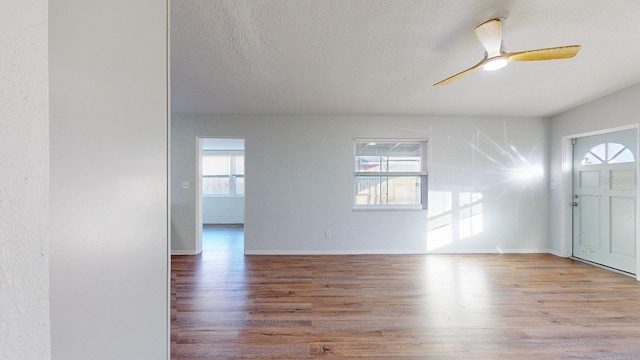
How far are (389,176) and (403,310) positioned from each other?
94.1 inches

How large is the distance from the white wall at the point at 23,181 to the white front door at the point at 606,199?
5.15 m

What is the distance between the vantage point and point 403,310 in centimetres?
251

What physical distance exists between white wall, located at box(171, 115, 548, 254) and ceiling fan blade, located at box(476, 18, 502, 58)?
7.65 ft

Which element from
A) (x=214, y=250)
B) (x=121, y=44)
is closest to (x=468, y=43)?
(x=121, y=44)

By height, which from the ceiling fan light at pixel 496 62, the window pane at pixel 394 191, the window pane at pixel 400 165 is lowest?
the window pane at pixel 394 191

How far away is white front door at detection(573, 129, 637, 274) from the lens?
339cm

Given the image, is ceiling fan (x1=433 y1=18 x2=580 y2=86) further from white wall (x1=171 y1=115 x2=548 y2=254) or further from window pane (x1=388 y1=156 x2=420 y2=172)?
window pane (x1=388 y1=156 x2=420 y2=172)

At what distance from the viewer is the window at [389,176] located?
4480 mm

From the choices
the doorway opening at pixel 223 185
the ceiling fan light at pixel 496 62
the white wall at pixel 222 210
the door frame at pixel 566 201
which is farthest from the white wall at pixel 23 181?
the white wall at pixel 222 210

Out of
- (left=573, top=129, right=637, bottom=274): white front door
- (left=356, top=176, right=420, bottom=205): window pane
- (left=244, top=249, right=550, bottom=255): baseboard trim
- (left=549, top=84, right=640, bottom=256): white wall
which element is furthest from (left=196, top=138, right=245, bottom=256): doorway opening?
(left=573, top=129, right=637, bottom=274): white front door

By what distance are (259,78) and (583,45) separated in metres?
3.02

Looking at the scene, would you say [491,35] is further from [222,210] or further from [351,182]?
[222,210]

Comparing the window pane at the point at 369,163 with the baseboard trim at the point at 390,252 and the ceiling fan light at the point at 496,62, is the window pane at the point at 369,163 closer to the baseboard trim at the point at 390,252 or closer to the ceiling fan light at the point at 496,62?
the baseboard trim at the point at 390,252

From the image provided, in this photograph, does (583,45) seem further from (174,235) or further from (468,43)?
(174,235)
